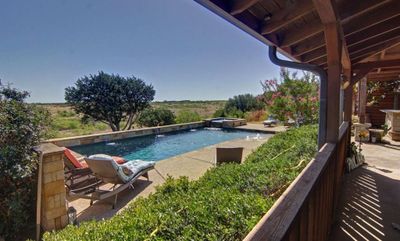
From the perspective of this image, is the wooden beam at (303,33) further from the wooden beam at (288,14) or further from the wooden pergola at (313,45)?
the wooden beam at (288,14)

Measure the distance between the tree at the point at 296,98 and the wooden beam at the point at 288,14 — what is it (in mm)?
7465

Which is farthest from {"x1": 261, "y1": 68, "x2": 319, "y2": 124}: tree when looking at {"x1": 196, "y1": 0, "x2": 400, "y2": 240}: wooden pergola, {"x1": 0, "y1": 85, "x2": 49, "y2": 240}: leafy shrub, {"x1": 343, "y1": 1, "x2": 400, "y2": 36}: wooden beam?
{"x1": 0, "y1": 85, "x2": 49, "y2": 240}: leafy shrub

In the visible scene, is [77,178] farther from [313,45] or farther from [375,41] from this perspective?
[375,41]

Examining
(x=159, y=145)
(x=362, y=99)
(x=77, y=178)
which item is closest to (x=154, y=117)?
(x=159, y=145)

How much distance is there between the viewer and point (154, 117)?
52.9 ft

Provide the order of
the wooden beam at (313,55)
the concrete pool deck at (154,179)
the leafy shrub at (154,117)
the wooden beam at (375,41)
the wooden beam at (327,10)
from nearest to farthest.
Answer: the wooden beam at (327,10)
the wooden beam at (375,41)
the wooden beam at (313,55)
the concrete pool deck at (154,179)
the leafy shrub at (154,117)

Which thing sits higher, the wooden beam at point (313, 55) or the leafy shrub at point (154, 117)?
the wooden beam at point (313, 55)

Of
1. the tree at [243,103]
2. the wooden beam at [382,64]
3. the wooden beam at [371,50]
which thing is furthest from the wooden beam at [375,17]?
the tree at [243,103]

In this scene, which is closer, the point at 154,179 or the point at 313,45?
the point at 313,45

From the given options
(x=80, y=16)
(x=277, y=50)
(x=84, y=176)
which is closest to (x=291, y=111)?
(x=277, y=50)

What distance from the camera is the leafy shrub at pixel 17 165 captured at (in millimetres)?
3092

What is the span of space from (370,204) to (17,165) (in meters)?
5.23

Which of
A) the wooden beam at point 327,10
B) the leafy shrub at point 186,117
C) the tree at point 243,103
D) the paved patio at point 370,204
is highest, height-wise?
the wooden beam at point 327,10

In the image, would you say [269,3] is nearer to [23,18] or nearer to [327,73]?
[327,73]
